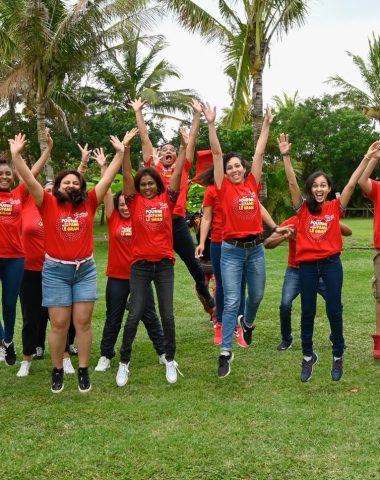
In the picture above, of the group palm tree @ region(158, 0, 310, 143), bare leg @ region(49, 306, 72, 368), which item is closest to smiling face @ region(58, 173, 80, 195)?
bare leg @ region(49, 306, 72, 368)

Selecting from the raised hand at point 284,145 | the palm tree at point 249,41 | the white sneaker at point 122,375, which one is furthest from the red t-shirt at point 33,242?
the palm tree at point 249,41

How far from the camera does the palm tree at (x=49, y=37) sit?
18.0m

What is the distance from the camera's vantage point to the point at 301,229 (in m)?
5.57

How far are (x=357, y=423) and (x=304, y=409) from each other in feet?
1.48

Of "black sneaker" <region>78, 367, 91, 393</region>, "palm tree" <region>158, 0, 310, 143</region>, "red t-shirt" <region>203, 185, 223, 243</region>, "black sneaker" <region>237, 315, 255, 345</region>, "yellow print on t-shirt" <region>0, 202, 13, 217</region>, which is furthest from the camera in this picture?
"palm tree" <region>158, 0, 310, 143</region>

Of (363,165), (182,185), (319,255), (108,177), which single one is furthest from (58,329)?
(363,165)

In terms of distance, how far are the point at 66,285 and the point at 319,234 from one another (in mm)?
2294

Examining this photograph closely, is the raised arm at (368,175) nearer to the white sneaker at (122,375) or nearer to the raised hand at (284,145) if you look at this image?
the raised hand at (284,145)

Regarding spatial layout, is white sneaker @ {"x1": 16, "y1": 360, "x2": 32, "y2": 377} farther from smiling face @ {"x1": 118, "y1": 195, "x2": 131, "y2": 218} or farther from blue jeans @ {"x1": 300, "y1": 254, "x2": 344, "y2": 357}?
blue jeans @ {"x1": 300, "y1": 254, "x2": 344, "y2": 357}

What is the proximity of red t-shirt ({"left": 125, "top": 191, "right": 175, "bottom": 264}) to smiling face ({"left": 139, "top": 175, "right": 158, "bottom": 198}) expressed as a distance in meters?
0.05

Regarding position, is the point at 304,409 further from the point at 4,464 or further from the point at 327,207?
the point at 4,464

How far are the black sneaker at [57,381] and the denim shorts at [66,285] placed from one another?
623mm

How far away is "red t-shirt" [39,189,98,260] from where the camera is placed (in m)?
5.16

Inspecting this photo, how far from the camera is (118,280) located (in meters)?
6.13
